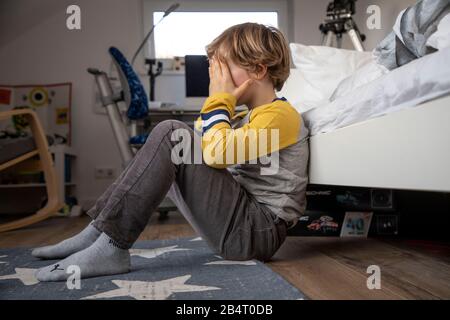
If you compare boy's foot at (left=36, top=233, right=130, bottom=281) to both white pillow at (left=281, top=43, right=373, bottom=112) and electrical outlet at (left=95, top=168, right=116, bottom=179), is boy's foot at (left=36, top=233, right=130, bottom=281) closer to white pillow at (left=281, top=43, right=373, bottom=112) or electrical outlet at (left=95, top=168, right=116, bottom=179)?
white pillow at (left=281, top=43, right=373, bottom=112)

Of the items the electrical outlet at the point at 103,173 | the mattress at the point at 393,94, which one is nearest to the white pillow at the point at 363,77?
the mattress at the point at 393,94

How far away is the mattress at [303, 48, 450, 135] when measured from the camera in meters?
0.64

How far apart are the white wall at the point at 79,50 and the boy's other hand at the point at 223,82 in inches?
87.0

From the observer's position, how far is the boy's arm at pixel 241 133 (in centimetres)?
88

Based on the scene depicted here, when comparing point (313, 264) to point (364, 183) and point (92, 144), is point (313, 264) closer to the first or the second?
point (364, 183)

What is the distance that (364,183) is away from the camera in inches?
33.2

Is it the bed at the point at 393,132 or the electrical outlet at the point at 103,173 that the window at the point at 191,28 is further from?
the bed at the point at 393,132

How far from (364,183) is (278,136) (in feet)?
0.67

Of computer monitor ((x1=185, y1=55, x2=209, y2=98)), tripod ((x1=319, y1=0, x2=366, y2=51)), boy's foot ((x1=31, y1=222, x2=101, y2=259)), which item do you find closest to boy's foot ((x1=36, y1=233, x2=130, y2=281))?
boy's foot ((x1=31, y1=222, x2=101, y2=259))

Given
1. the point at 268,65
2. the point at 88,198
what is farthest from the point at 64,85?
the point at 268,65

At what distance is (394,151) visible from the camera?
720 mm

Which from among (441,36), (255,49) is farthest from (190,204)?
(441,36)

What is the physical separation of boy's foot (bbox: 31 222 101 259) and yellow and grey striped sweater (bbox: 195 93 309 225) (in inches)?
13.8

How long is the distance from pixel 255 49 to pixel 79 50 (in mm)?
2419
